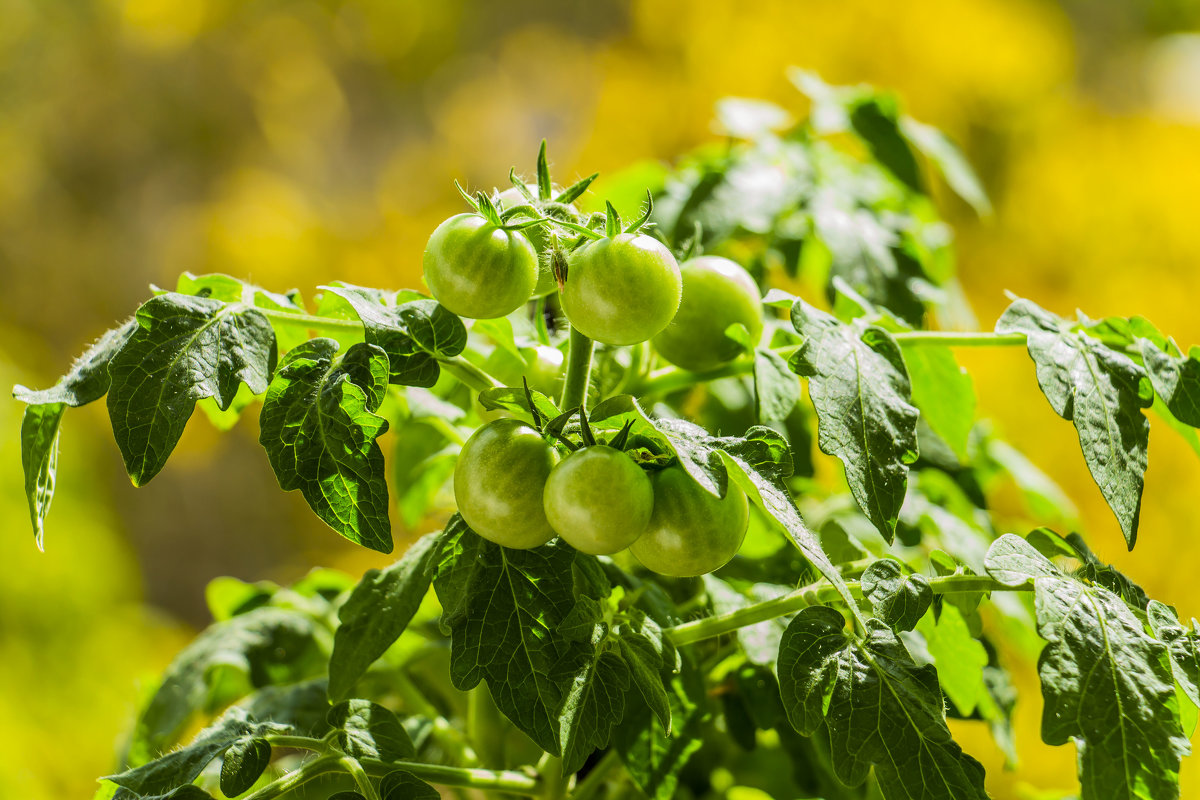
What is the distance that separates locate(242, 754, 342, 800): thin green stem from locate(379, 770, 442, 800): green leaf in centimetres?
2

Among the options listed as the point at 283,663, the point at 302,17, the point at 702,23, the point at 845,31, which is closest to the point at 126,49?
the point at 302,17

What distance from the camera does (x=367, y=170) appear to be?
2977 mm

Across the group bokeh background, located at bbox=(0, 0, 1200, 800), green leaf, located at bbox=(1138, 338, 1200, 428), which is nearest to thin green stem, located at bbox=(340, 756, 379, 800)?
green leaf, located at bbox=(1138, 338, 1200, 428)

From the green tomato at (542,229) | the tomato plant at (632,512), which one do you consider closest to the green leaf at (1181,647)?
the tomato plant at (632,512)

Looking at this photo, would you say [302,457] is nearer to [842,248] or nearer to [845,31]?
[842,248]

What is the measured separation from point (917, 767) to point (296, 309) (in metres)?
0.29

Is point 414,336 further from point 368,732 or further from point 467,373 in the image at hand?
point 368,732

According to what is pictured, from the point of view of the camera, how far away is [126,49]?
270cm

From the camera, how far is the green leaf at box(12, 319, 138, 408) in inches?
12.2

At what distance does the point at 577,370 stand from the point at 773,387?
9 cm

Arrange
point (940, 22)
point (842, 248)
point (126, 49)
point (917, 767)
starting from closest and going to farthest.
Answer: point (917, 767)
point (842, 248)
point (940, 22)
point (126, 49)

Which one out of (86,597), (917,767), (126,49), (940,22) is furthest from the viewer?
(126,49)

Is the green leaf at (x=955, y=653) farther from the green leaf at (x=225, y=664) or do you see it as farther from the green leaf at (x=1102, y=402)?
the green leaf at (x=225, y=664)

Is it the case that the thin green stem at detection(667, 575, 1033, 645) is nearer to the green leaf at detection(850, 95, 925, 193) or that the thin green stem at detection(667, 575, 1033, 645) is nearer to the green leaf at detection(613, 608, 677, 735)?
the green leaf at detection(613, 608, 677, 735)
